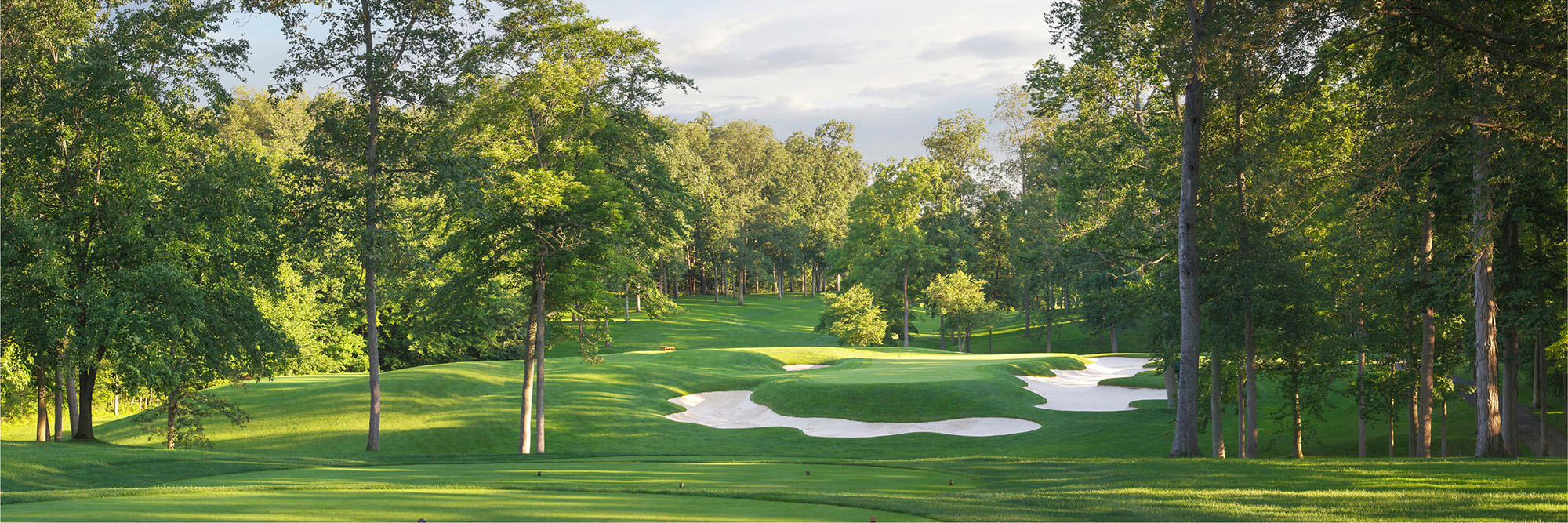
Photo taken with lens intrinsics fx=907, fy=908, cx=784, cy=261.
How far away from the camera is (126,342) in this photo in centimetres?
1747

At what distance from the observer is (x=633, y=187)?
25641mm

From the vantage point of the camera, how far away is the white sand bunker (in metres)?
27.6

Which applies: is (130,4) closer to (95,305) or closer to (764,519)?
(95,305)

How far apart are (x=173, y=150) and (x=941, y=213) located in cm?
4977

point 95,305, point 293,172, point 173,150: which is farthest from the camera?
point 293,172

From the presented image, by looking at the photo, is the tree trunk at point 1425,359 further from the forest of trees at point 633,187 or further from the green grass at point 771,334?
the green grass at point 771,334

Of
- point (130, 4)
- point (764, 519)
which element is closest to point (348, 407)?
point (130, 4)

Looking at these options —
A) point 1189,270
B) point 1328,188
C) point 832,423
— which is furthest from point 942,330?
point 1328,188

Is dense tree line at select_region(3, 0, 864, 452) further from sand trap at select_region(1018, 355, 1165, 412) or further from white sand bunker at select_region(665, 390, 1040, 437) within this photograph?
sand trap at select_region(1018, 355, 1165, 412)

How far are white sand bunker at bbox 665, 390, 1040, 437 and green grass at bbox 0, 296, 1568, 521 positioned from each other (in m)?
0.57

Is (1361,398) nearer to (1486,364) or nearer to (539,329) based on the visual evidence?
(1486,364)

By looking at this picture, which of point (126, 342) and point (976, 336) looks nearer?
point (126, 342)

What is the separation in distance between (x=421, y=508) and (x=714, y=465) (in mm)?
7890

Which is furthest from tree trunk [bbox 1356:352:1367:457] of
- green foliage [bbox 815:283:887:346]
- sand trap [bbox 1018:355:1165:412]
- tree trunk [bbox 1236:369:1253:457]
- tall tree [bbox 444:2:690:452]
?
green foliage [bbox 815:283:887:346]
